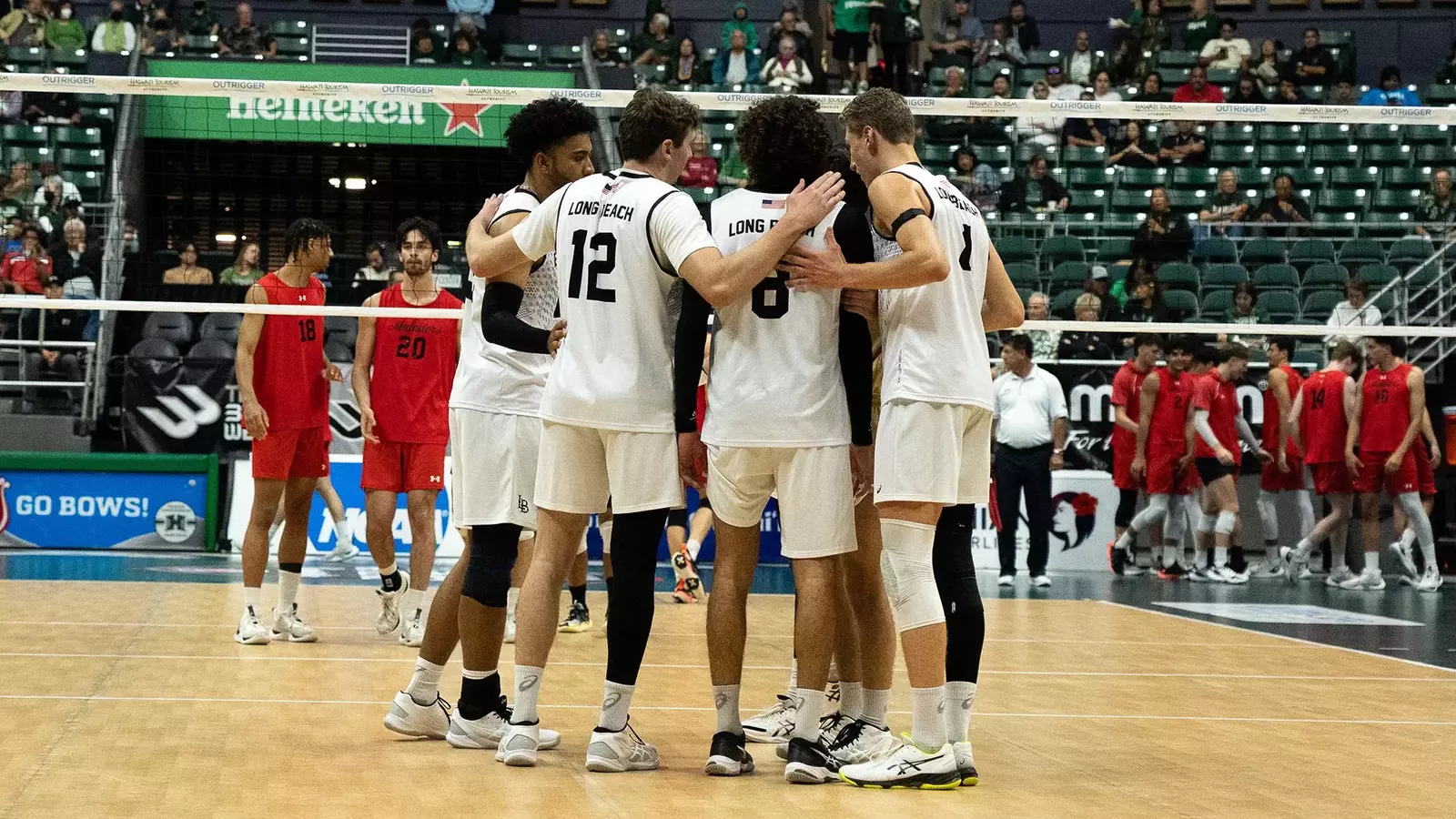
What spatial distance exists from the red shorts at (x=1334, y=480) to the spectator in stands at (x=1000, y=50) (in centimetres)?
857

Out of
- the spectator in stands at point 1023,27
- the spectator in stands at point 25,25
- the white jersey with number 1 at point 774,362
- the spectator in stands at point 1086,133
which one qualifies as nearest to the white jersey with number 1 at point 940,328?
the white jersey with number 1 at point 774,362

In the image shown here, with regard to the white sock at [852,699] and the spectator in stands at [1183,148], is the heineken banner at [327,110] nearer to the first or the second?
the spectator in stands at [1183,148]

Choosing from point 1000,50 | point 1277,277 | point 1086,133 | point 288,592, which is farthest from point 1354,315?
point 288,592

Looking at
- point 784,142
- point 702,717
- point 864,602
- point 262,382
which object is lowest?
point 702,717

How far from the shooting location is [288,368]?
24.4 feet

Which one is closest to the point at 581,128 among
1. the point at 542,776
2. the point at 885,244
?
the point at 885,244

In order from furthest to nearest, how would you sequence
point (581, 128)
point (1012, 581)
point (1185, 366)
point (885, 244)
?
point (1185, 366) < point (1012, 581) < point (581, 128) < point (885, 244)

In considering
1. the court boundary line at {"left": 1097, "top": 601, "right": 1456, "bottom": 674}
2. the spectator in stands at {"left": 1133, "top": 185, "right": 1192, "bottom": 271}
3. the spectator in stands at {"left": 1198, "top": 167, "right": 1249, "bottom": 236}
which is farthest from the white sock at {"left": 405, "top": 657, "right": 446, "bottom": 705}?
the spectator in stands at {"left": 1198, "top": 167, "right": 1249, "bottom": 236}

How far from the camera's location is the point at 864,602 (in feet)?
15.0

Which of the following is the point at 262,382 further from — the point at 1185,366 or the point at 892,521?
the point at 1185,366

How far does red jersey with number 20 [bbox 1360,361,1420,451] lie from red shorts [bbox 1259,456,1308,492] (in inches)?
29.8

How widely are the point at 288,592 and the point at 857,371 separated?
406 cm

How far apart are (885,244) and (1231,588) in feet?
28.1

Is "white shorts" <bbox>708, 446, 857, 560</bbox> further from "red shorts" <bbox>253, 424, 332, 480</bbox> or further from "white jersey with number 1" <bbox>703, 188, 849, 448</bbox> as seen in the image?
Result: "red shorts" <bbox>253, 424, 332, 480</bbox>
